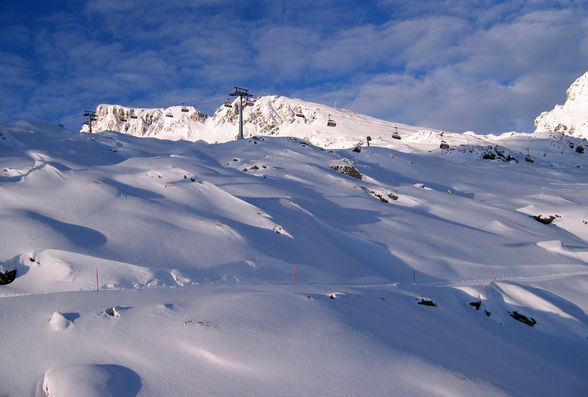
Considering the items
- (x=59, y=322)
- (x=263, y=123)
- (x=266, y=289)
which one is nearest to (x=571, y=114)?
(x=263, y=123)

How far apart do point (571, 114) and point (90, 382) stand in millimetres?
124391

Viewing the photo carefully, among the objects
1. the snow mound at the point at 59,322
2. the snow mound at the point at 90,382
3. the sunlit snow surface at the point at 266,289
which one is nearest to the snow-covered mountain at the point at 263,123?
the sunlit snow surface at the point at 266,289

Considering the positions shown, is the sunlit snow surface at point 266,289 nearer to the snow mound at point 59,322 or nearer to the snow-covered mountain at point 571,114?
the snow mound at point 59,322

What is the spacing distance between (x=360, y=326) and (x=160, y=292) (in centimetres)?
323

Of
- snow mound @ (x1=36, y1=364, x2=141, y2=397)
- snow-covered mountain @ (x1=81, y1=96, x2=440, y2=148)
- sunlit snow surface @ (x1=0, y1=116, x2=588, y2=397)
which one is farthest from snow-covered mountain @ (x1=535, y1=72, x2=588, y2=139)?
snow mound @ (x1=36, y1=364, x2=141, y2=397)

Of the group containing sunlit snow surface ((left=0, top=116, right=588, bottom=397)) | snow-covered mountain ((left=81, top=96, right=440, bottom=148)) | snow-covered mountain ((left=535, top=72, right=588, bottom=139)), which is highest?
snow-covered mountain ((left=535, top=72, right=588, bottom=139))

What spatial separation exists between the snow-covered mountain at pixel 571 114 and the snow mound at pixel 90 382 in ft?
372

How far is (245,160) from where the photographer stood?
73.3ft

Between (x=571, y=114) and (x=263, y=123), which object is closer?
(x=263, y=123)

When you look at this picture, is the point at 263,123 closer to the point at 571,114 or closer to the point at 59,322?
the point at 571,114

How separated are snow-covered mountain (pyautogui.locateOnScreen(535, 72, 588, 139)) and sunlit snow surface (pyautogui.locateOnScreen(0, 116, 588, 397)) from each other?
321 ft

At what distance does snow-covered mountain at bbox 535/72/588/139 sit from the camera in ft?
309

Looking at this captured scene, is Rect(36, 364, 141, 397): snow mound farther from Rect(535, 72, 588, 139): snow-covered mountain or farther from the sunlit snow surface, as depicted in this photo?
Rect(535, 72, 588, 139): snow-covered mountain

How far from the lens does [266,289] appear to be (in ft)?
21.3
